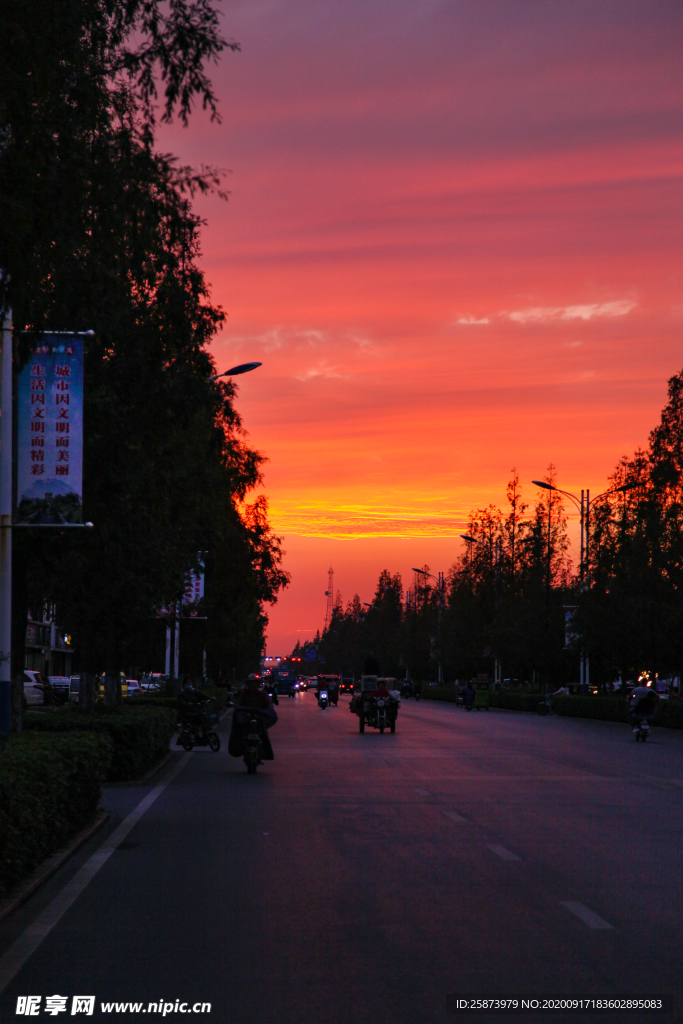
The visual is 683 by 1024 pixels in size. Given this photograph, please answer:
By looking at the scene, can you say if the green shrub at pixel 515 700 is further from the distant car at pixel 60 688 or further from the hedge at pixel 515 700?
the distant car at pixel 60 688

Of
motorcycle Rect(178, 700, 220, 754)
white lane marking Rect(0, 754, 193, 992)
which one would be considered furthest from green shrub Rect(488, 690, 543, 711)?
white lane marking Rect(0, 754, 193, 992)

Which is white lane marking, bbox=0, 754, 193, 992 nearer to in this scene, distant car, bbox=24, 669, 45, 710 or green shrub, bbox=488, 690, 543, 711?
distant car, bbox=24, 669, 45, 710

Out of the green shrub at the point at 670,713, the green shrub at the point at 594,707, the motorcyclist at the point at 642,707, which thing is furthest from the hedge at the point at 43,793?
the green shrub at the point at 594,707

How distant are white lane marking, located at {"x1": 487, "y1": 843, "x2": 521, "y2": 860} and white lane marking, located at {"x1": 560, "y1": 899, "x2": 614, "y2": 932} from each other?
2491mm

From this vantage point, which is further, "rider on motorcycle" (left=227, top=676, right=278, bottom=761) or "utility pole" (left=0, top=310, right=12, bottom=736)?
→ "rider on motorcycle" (left=227, top=676, right=278, bottom=761)

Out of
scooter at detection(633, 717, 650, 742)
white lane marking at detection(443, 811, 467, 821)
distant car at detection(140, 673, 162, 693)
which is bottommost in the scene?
distant car at detection(140, 673, 162, 693)

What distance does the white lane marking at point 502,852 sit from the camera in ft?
41.0

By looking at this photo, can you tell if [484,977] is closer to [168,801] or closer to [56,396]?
[56,396]

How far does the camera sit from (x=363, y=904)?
32.4 ft

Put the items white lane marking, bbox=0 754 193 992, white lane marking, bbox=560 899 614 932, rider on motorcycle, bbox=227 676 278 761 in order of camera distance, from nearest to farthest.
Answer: white lane marking, bbox=0 754 193 992 → white lane marking, bbox=560 899 614 932 → rider on motorcycle, bbox=227 676 278 761

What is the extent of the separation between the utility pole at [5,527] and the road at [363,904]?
211cm

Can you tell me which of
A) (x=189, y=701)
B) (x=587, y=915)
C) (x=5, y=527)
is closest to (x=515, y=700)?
(x=189, y=701)

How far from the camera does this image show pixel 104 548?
21.9 m

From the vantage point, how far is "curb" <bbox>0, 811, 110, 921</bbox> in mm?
9500
